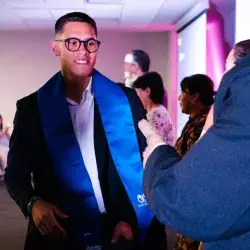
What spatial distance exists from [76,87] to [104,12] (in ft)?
18.6

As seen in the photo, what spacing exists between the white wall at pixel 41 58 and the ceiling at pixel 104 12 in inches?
10.5

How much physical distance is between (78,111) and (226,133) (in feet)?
2.79

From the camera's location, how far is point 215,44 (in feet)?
19.8

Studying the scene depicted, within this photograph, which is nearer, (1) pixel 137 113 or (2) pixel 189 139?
(1) pixel 137 113

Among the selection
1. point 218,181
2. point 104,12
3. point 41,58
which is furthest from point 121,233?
point 41,58

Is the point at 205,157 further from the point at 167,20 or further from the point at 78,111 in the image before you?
the point at 167,20

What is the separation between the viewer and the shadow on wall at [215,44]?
6000 mm

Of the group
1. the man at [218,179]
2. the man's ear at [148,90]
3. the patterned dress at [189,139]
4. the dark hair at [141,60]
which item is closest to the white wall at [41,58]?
the dark hair at [141,60]

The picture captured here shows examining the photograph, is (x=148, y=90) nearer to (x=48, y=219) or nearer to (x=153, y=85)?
(x=153, y=85)

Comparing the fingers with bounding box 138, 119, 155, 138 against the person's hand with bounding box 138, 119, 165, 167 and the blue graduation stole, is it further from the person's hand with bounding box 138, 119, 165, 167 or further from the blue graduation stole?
the blue graduation stole

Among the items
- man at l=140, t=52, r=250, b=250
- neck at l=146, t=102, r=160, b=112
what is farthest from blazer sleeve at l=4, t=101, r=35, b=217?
neck at l=146, t=102, r=160, b=112

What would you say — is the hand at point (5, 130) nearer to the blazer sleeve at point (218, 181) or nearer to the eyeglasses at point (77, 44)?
the eyeglasses at point (77, 44)

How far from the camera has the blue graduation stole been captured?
1282mm

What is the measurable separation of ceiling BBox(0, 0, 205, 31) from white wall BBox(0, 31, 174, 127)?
0.27 m
